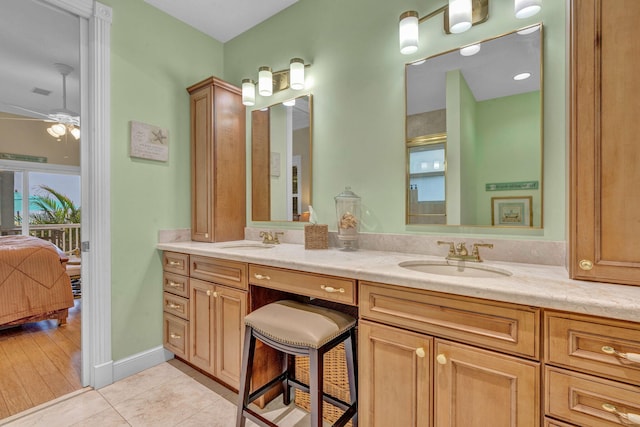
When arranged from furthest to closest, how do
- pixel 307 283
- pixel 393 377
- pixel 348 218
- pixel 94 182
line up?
pixel 94 182
pixel 348 218
pixel 307 283
pixel 393 377

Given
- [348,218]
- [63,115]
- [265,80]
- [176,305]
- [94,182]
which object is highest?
[63,115]

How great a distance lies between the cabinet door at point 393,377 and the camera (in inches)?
42.6

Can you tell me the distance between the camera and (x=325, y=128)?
211 centimetres

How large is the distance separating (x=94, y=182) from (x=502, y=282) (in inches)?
91.3

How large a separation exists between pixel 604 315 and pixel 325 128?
174cm

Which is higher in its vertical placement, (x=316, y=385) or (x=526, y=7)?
(x=526, y=7)

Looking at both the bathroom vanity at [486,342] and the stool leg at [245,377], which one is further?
the stool leg at [245,377]

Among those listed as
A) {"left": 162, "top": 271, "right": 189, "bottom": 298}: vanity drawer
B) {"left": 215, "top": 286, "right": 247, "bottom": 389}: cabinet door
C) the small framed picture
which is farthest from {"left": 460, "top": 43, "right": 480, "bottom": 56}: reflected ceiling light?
{"left": 162, "top": 271, "right": 189, "bottom": 298}: vanity drawer

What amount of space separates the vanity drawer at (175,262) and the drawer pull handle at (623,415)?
210 cm

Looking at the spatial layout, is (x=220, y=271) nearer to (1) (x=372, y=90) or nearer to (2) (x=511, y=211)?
(1) (x=372, y=90)

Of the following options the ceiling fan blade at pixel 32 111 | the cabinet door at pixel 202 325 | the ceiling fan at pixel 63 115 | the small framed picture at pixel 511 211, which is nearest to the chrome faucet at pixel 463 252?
the small framed picture at pixel 511 211

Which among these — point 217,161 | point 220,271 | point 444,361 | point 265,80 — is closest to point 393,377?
point 444,361

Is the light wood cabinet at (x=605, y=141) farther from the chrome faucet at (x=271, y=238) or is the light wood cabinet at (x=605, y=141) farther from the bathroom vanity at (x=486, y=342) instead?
the chrome faucet at (x=271, y=238)

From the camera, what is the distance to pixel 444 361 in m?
1.03
